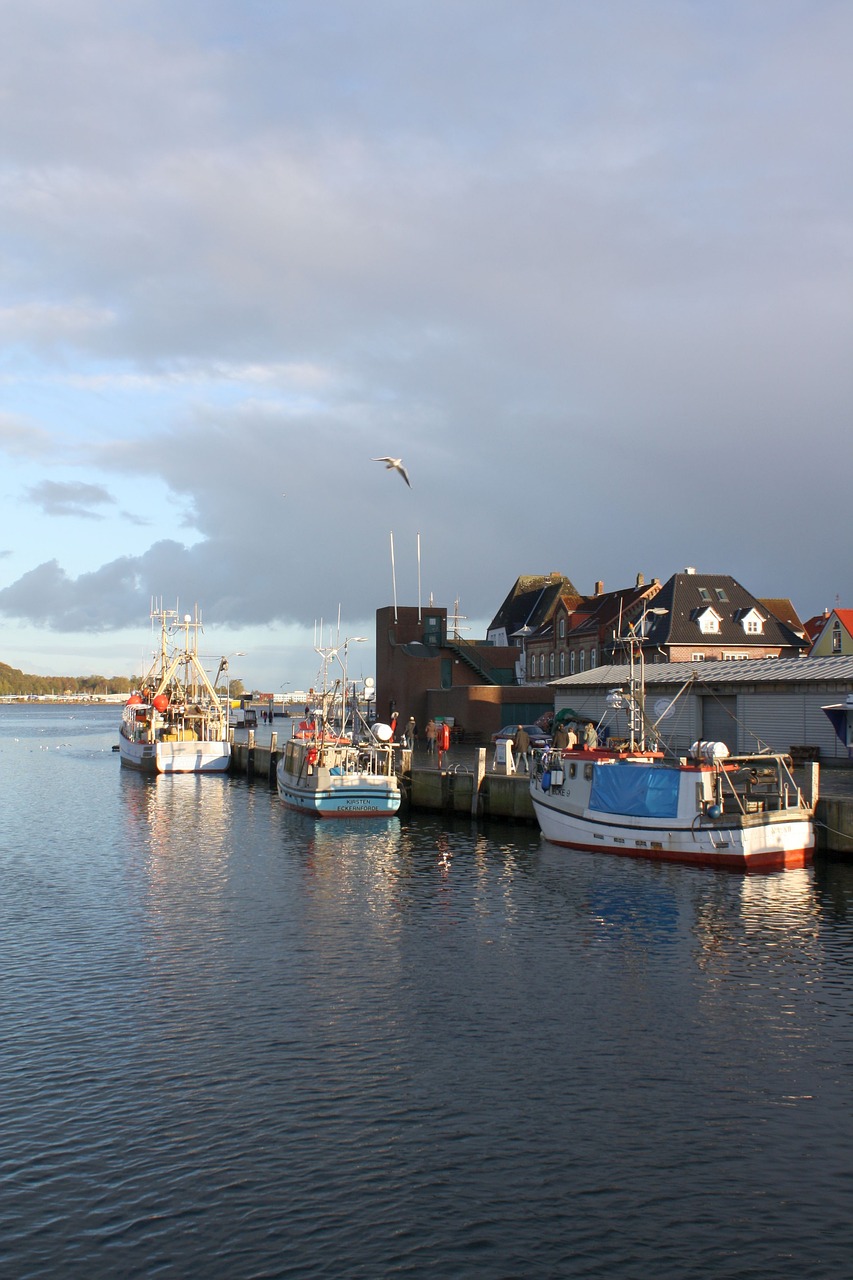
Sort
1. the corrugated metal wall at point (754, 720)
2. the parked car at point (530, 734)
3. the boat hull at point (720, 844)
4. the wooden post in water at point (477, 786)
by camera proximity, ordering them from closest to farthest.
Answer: the boat hull at point (720, 844) → the wooden post in water at point (477, 786) → the corrugated metal wall at point (754, 720) → the parked car at point (530, 734)

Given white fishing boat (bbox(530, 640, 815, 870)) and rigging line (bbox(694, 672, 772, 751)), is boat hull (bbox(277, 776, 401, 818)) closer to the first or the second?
white fishing boat (bbox(530, 640, 815, 870))

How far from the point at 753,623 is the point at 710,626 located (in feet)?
14.6

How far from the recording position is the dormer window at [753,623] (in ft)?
287

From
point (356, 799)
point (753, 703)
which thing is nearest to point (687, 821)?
point (356, 799)

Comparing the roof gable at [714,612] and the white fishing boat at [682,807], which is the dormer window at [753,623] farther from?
the white fishing boat at [682,807]

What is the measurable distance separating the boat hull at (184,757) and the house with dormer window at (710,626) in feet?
108

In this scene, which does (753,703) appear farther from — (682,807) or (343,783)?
(343,783)

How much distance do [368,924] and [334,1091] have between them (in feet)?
38.8

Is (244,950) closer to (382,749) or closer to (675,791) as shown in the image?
(675,791)

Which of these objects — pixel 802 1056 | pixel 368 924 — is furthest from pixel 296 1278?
pixel 368 924

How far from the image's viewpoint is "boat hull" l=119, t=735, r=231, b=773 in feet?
258

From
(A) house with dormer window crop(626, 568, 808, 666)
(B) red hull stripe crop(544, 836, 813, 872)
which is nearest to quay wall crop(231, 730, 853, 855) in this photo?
(B) red hull stripe crop(544, 836, 813, 872)

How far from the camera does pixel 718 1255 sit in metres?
12.5

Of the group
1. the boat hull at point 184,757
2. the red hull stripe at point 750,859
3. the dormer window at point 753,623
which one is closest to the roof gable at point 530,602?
the dormer window at point 753,623
